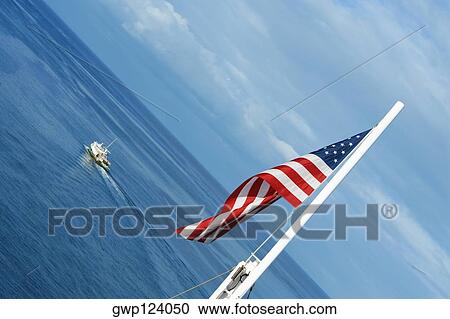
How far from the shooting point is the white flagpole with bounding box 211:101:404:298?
11.2 m

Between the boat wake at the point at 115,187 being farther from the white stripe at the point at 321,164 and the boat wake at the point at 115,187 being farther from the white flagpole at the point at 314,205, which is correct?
the white flagpole at the point at 314,205

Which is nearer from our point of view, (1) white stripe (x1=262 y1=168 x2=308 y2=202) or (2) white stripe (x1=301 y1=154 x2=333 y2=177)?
(1) white stripe (x1=262 y1=168 x2=308 y2=202)

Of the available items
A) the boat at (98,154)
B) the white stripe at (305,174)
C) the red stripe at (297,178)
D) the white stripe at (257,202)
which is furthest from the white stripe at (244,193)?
the boat at (98,154)

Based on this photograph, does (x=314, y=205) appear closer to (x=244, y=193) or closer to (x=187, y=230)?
(x=244, y=193)

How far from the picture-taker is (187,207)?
142375 millimetres

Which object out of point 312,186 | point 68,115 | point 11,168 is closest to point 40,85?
point 68,115

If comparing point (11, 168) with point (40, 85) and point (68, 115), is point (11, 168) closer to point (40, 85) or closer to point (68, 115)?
point (68, 115)

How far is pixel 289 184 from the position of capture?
520 inches

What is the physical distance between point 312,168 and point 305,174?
0.82ft

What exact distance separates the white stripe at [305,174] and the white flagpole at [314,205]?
2.11ft

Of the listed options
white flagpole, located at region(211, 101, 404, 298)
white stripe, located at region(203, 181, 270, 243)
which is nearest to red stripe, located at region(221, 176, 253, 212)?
white stripe, located at region(203, 181, 270, 243)

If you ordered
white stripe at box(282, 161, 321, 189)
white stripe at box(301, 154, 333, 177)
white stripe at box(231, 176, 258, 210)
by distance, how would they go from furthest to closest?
1. white stripe at box(301, 154, 333, 177)
2. white stripe at box(282, 161, 321, 189)
3. white stripe at box(231, 176, 258, 210)

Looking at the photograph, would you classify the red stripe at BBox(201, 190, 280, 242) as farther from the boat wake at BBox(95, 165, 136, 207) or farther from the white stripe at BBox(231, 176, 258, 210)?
the boat wake at BBox(95, 165, 136, 207)
